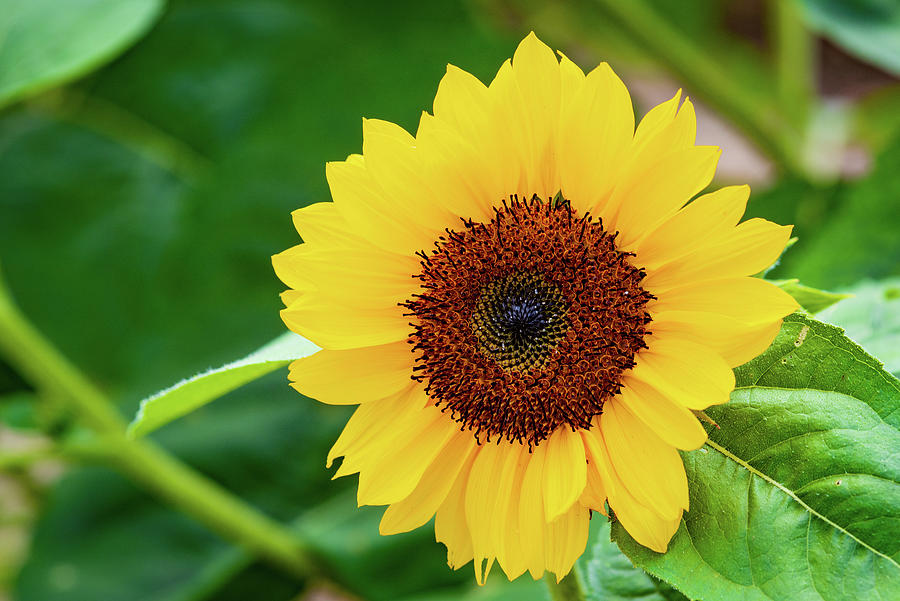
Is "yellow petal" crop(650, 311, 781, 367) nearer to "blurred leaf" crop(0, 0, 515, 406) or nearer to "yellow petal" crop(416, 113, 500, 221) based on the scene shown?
"yellow petal" crop(416, 113, 500, 221)

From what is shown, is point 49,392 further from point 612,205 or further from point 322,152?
point 612,205

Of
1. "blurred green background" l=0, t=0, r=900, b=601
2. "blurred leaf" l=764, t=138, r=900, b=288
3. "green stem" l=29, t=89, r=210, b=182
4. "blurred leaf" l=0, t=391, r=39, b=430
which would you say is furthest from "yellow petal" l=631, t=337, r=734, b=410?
"green stem" l=29, t=89, r=210, b=182

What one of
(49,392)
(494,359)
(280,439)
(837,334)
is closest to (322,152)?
(280,439)

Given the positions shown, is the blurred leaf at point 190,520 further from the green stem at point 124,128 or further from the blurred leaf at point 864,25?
the blurred leaf at point 864,25

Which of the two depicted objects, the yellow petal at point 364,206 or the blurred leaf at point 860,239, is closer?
the yellow petal at point 364,206

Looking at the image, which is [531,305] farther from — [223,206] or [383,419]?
[223,206]

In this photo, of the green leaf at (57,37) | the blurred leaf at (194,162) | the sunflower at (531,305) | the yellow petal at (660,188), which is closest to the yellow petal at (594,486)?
the sunflower at (531,305)
